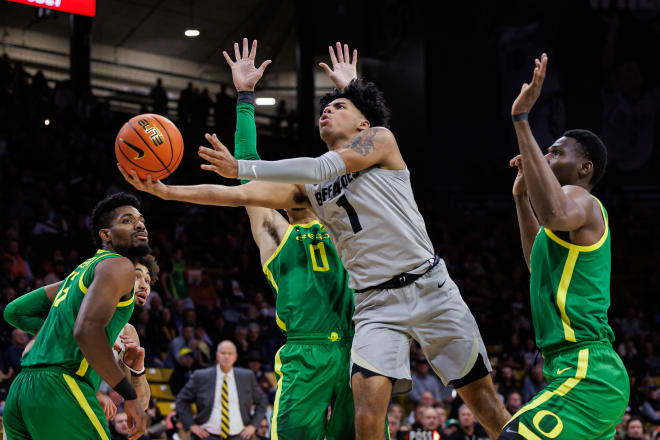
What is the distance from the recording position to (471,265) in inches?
701

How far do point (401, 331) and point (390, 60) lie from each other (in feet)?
57.5

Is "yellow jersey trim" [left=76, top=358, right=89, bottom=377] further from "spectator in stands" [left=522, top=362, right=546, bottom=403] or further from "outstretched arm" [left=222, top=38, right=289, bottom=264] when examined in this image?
"spectator in stands" [left=522, top=362, right=546, bottom=403]

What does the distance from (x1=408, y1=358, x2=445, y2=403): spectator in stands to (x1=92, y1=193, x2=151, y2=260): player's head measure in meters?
8.43

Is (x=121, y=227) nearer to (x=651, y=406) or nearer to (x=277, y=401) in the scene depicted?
(x=277, y=401)

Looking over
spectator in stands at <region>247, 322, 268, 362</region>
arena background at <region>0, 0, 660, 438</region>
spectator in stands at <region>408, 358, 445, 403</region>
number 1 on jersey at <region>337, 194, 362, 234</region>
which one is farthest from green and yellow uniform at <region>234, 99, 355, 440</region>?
spectator in stands at <region>408, 358, 445, 403</region>

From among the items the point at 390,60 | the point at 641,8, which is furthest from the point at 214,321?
the point at 641,8

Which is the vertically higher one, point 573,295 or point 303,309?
point 573,295

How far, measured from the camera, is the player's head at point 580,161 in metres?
3.96

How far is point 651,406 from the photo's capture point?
42.8 feet

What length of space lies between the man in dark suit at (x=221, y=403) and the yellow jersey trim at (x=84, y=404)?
5.19m

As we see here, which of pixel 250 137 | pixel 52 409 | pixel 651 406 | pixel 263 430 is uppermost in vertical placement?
pixel 250 137

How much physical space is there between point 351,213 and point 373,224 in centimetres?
14

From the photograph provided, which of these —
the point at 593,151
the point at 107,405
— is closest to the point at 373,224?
the point at 593,151

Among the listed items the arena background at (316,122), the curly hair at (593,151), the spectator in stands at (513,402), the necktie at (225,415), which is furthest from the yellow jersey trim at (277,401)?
the spectator in stands at (513,402)
